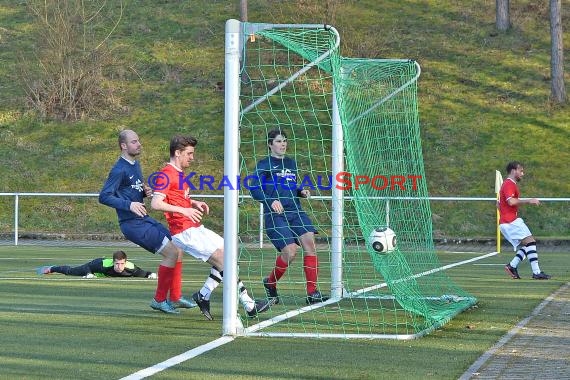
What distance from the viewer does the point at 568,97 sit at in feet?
113

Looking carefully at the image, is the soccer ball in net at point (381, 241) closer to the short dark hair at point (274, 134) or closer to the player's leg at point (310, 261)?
the player's leg at point (310, 261)

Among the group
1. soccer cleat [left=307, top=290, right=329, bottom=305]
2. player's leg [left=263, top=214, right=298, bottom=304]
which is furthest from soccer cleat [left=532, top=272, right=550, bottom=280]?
player's leg [left=263, top=214, right=298, bottom=304]

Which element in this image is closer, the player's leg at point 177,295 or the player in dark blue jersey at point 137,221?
the player in dark blue jersey at point 137,221

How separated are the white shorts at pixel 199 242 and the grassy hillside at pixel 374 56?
18316 millimetres

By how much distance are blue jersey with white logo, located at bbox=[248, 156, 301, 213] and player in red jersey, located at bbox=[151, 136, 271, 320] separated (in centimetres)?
100

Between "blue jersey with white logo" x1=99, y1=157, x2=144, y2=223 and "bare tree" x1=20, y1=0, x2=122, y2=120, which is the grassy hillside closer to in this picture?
"bare tree" x1=20, y1=0, x2=122, y2=120

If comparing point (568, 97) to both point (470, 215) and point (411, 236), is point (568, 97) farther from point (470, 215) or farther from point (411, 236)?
point (411, 236)

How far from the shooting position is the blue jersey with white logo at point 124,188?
10.7 metres

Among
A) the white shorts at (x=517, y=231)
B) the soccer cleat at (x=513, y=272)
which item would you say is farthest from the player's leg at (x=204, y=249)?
the white shorts at (x=517, y=231)

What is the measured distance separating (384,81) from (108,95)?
23964 mm

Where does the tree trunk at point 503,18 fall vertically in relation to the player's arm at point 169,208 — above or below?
above

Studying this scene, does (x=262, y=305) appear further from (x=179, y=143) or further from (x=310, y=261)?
(x=179, y=143)

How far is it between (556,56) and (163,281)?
1001 inches

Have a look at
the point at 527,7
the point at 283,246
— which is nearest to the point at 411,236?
the point at 283,246
